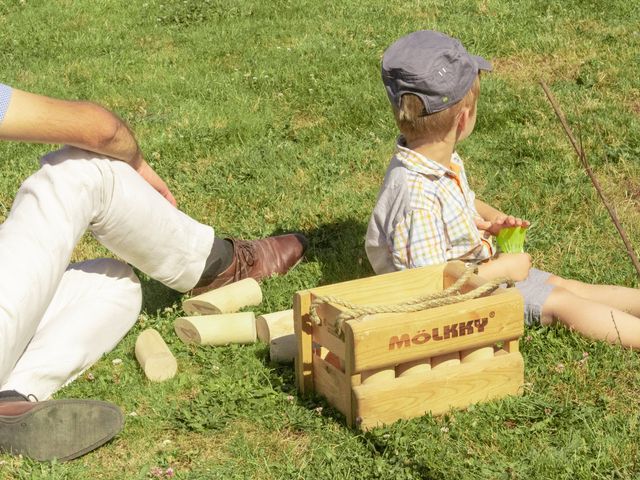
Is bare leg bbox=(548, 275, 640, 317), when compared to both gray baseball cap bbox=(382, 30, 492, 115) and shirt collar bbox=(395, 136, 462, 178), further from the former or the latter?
gray baseball cap bbox=(382, 30, 492, 115)

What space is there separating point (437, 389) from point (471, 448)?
31 cm

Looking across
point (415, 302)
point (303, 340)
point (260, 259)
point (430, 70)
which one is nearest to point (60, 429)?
point (303, 340)

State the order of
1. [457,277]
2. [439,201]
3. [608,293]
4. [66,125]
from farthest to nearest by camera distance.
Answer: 1. [608,293]
2. [439,201]
3. [457,277]
4. [66,125]

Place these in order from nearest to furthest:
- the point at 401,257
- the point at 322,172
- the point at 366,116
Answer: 1. the point at 401,257
2. the point at 322,172
3. the point at 366,116

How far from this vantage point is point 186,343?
5031mm

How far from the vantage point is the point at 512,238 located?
4.94m

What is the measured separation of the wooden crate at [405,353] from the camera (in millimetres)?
3939

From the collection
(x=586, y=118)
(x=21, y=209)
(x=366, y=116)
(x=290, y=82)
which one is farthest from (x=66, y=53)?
(x=21, y=209)

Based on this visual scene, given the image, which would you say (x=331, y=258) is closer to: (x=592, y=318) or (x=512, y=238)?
(x=512, y=238)

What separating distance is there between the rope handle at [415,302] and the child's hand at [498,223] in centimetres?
69

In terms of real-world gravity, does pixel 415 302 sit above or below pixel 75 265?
above

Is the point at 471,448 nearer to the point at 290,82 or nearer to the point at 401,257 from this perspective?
the point at 401,257

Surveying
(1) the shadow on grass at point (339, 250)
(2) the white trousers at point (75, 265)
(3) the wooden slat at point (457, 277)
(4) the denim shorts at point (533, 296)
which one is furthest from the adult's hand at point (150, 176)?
(4) the denim shorts at point (533, 296)

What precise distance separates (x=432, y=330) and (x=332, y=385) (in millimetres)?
535
